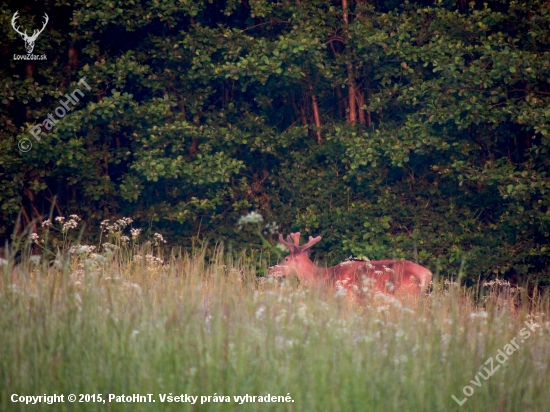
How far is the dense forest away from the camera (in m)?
9.48

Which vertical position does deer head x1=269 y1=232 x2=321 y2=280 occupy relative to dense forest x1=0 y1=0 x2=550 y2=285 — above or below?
below

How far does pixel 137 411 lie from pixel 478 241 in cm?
703

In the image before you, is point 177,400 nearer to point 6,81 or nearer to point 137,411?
point 137,411

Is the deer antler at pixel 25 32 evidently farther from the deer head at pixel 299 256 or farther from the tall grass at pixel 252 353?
the tall grass at pixel 252 353

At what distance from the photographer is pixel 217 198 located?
33.9 ft

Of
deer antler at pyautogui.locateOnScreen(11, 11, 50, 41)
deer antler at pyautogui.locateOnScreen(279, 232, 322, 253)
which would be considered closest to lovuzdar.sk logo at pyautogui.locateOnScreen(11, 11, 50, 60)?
deer antler at pyautogui.locateOnScreen(11, 11, 50, 41)

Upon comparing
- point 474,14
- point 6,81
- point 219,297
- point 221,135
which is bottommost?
point 219,297

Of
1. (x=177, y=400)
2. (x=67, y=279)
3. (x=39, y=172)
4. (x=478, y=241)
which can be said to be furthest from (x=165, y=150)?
(x=177, y=400)

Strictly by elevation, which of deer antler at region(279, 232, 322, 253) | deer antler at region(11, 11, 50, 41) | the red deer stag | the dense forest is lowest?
the red deer stag

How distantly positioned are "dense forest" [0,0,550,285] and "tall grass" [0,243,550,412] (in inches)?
198

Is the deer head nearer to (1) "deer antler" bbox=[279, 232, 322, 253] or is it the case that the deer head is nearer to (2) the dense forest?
(1) "deer antler" bbox=[279, 232, 322, 253]

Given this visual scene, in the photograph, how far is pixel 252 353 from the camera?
168 inches

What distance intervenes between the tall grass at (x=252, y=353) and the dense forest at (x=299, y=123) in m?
5.03

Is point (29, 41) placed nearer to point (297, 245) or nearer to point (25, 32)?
point (25, 32)
